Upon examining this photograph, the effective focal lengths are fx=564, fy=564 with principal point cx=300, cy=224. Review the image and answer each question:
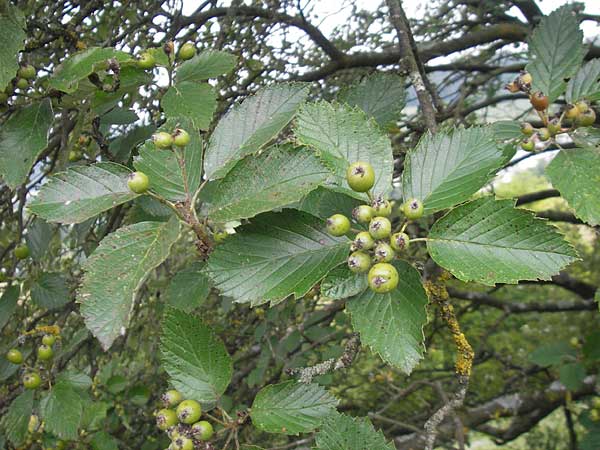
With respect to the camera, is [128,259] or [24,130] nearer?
[128,259]

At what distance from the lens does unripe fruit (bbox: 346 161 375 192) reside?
1105mm

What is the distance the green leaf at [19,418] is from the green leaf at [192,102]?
133 cm

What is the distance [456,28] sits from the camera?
3.87 m

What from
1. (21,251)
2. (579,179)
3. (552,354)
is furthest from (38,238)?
(552,354)

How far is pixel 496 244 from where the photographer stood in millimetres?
1118

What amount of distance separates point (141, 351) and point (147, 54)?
9.05 feet

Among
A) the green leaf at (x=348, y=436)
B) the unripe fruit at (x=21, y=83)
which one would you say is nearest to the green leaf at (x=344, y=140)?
the green leaf at (x=348, y=436)

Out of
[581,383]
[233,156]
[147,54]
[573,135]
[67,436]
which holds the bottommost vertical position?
[581,383]

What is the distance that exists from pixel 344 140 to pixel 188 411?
0.72 m

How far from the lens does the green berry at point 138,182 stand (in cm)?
114

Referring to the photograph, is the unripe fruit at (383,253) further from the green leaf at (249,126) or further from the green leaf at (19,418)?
the green leaf at (19,418)

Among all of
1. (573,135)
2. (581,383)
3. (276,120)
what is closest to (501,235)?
(276,120)

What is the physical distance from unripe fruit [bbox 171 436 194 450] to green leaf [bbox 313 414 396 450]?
0.30 metres

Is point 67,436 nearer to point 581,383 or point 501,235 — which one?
point 501,235
